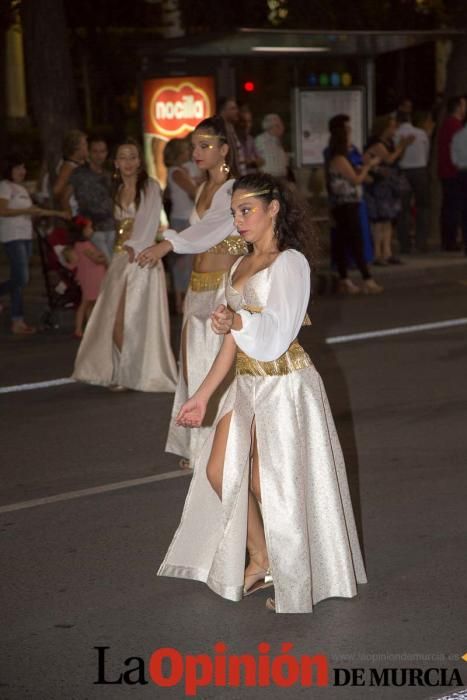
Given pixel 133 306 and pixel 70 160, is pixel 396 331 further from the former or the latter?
pixel 70 160

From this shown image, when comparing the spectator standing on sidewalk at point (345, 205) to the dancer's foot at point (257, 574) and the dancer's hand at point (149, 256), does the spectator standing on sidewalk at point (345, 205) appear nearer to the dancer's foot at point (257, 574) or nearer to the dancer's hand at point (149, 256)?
the dancer's hand at point (149, 256)

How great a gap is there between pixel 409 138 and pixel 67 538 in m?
11.5

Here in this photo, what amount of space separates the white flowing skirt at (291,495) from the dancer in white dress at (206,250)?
1.89 m

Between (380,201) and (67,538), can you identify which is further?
(380,201)

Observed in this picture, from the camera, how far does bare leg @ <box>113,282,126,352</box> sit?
9.72 m

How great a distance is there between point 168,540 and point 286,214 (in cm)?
187

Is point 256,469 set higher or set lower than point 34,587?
higher

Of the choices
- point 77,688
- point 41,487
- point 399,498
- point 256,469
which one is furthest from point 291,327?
point 41,487

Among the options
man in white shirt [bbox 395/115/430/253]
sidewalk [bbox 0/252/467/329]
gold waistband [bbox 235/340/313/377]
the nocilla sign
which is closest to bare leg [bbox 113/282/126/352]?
gold waistband [bbox 235/340/313/377]

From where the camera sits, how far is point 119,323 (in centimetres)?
976

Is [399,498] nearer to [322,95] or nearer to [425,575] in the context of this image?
[425,575]

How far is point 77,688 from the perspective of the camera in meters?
4.70

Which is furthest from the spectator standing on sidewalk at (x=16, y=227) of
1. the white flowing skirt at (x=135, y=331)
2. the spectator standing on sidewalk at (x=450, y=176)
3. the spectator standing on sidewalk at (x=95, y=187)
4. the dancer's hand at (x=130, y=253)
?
the spectator standing on sidewalk at (x=450, y=176)

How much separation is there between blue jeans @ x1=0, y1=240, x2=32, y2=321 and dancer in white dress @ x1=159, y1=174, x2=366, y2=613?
7490mm
